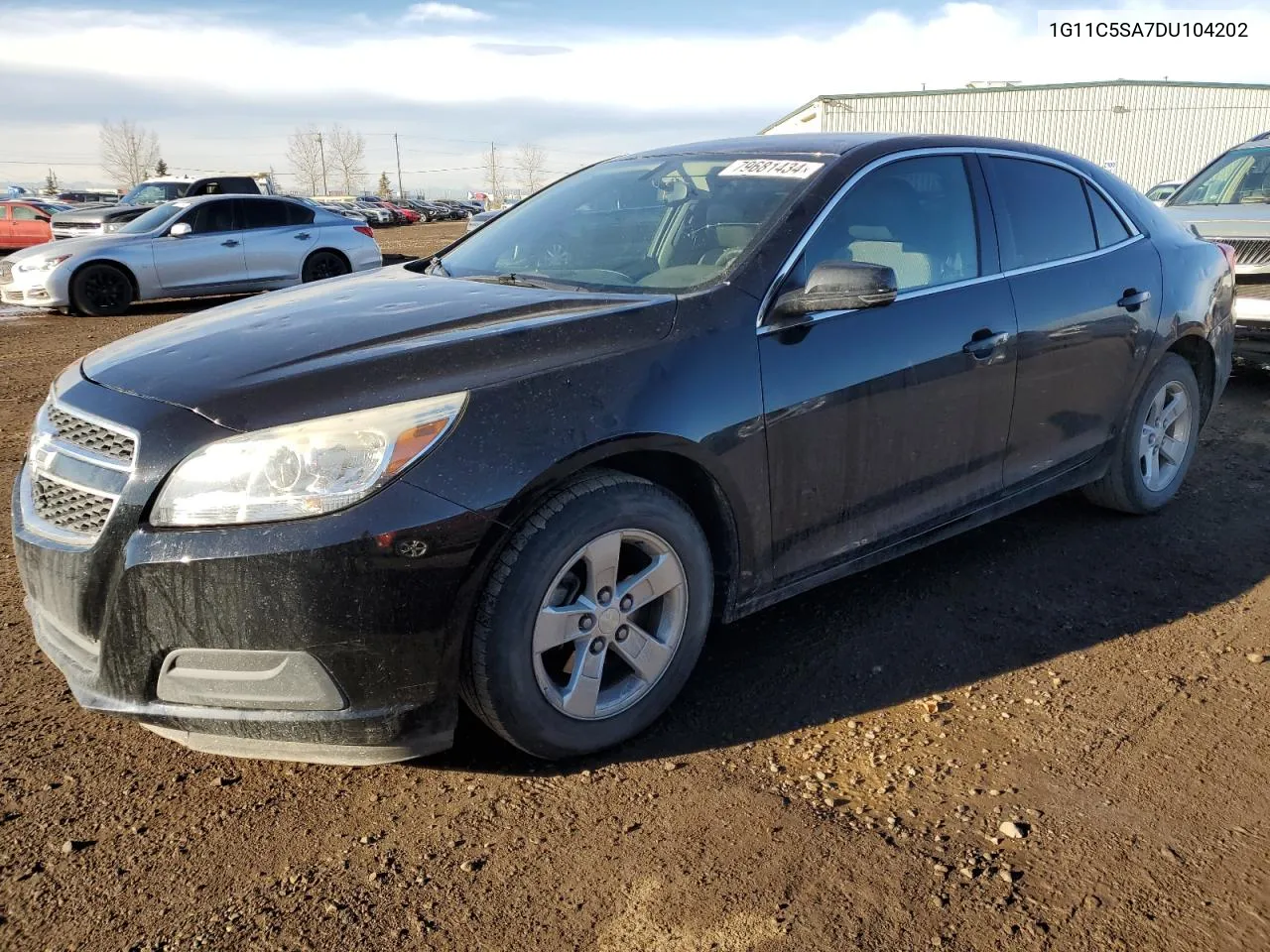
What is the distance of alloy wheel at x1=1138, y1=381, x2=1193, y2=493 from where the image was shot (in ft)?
14.9

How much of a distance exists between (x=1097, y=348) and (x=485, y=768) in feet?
9.28

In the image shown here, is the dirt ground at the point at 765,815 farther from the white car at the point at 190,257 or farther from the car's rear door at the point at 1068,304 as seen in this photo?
the white car at the point at 190,257

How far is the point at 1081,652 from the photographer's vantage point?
3.40m

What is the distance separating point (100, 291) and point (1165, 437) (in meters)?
11.7

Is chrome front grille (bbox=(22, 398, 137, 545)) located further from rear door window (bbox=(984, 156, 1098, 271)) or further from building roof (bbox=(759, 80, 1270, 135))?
building roof (bbox=(759, 80, 1270, 135))

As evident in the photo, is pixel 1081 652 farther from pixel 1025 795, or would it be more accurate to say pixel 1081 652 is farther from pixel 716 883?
pixel 716 883

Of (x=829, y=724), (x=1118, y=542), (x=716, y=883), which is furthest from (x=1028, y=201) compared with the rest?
(x=716, y=883)

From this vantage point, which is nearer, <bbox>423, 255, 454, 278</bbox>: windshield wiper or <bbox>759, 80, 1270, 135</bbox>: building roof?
<bbox>423, 255, 454, 278</bbox>: windshield wiper

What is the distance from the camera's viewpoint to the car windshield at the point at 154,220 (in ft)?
41.9

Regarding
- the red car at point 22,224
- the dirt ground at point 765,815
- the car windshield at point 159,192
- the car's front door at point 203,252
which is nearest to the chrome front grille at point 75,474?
the dirt ground at point 765,815

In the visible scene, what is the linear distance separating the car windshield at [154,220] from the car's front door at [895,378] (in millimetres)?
11623

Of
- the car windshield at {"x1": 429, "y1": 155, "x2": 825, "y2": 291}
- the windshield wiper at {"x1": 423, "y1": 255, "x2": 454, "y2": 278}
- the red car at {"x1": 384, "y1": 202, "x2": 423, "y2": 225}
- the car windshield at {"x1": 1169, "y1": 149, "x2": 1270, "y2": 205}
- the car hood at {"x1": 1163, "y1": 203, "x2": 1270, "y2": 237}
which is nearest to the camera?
the car windshield at {"x1": 429, "y1": 155, "x2": 825, "y2": 291}

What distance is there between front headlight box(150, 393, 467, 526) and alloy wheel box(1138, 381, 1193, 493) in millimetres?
3520

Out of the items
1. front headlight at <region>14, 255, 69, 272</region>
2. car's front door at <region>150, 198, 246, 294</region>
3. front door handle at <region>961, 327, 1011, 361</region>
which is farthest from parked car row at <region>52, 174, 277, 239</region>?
front door handle at <region>961, 327, 1011, 361</region>
